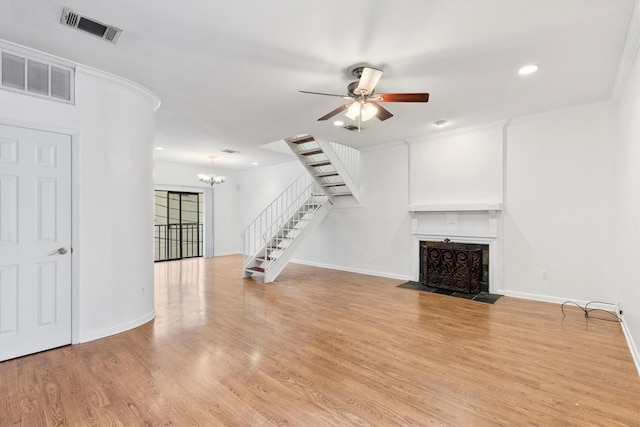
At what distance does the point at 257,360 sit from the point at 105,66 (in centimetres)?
331

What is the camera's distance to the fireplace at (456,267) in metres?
5.12

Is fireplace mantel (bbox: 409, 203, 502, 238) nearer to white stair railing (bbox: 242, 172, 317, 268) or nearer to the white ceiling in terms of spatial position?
the white ceiling

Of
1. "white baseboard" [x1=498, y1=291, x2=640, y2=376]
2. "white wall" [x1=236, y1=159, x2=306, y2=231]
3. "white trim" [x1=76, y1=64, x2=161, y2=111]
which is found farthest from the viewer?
"white wall" [x1=236, y1=159, x2=306, y2=231]

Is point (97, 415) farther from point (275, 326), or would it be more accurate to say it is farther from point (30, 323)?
point (275, 326)

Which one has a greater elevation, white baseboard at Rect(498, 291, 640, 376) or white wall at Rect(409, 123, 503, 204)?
white wall at Rect(409, 123, 503, 204)

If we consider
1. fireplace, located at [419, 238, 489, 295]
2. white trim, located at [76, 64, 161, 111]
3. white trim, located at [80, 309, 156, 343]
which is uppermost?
white trim, located at [76, 64, 161, 111]

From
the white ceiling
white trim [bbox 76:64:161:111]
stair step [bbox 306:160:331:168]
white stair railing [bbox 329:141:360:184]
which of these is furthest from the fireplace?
white trim [bbox 76:64:161:111]

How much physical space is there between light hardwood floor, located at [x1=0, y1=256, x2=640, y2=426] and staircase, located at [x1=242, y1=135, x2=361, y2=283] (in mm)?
2071

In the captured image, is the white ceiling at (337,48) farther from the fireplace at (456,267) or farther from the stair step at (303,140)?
the fireplace at (456,267)

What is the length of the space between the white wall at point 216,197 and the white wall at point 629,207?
9145 millimetres

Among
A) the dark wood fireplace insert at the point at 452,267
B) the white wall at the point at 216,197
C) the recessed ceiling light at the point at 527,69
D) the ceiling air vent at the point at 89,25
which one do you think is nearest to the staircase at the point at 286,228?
the white wall at the point at 216,197

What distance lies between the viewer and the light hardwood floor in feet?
6.64

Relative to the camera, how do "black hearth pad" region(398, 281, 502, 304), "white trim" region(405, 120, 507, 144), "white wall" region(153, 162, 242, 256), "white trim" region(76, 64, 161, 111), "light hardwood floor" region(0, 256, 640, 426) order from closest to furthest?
1. "light hardwood floor" region(0, 256, 640, 426)
2. "white trim" region(76, 64, 161, 111)
3. "black hearth pad" region(398, 281, 502, 304)
4. "white trim" region(405, 120, 507, 144)
5. "white wall" region(153, 162, 242, 256)

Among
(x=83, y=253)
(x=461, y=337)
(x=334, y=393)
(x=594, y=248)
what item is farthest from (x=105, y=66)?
(x=594, y=248)
